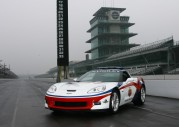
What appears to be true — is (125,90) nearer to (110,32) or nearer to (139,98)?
(139,98)

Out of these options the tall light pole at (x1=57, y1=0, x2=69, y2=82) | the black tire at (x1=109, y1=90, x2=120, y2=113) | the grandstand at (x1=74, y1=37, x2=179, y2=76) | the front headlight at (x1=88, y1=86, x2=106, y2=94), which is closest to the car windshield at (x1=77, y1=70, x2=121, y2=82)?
the black tire at (x1=109, y1=90, x2=120, y2=113)

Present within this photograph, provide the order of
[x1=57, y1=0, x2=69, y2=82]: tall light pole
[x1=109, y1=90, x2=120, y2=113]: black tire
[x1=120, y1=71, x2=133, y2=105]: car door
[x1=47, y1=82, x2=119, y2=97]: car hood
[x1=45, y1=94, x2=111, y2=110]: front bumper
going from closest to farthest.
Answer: [x1=45, y1=94, x2=111, y2=110]: front bumper < [x1=47, y1=82, x2=119, y2=97]: car hood < [x1=109, y1=90, x2=120, y2=113]: black tire < [x1=120, y1=71, x2=133, y2=105]: car door < [x1=57, y1=0, x2=69, y2=82]: tall light pole

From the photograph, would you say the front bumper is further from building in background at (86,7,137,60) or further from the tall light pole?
building in background at (86,7,137,60)

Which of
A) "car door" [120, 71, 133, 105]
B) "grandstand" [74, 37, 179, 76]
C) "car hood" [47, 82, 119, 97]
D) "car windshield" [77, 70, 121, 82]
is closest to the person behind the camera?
"car hood" [47, 82, 119, 97]

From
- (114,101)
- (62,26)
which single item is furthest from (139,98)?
(62,26)

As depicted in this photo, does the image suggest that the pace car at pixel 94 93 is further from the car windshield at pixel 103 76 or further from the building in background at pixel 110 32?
the building in background at pixel 110 32

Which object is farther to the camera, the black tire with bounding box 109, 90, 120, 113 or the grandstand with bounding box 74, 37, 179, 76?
the grandstand with bounding box 74, 37, 179, 76

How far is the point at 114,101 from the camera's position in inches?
332

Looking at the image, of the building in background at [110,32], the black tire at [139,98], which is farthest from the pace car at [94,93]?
the building in background at [110,32]

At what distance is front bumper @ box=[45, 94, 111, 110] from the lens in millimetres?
7633

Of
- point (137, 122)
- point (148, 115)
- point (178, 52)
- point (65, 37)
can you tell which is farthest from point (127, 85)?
point (178, 52)

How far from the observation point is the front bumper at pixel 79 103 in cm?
763

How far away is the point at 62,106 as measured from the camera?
772 cm

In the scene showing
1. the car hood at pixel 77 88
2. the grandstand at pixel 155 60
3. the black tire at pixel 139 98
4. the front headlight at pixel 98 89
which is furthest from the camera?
the grandstand at pixel 155 60
